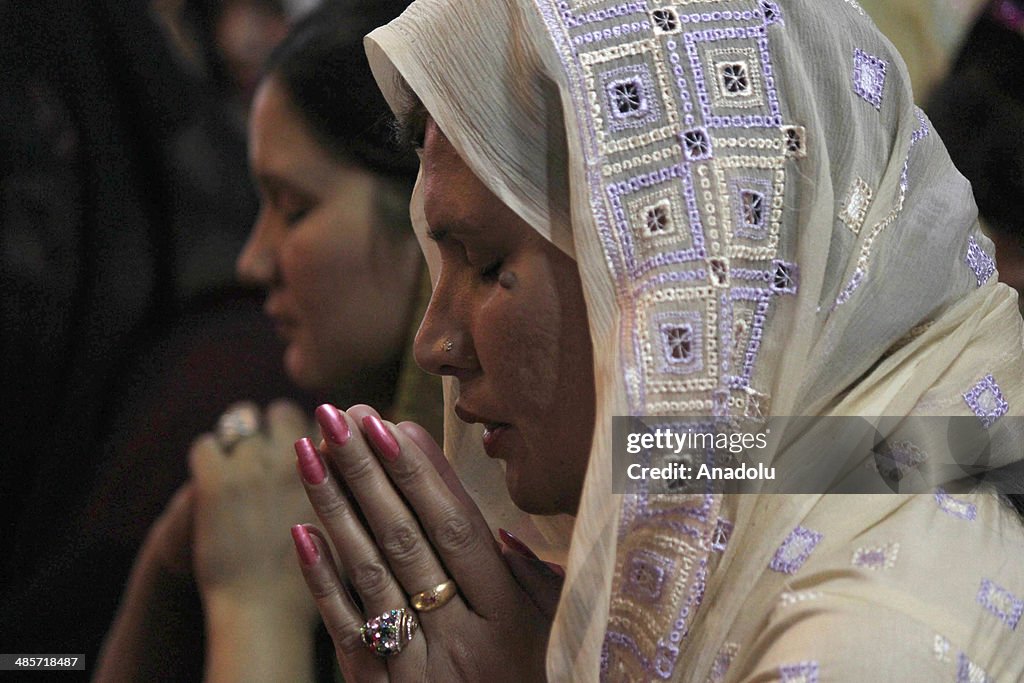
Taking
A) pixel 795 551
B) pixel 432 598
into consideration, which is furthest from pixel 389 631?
pixel 795 551

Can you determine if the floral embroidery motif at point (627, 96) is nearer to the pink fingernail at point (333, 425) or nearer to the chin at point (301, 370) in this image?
the pink fingernail at point (333, 425)

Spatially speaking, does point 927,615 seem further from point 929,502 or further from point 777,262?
point 777,262

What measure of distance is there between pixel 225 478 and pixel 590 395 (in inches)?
30.6

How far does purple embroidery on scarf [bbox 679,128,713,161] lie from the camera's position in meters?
0.89

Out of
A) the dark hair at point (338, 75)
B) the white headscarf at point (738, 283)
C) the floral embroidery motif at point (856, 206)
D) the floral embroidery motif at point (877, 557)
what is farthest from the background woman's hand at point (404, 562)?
the dark hair at point (338, 75)

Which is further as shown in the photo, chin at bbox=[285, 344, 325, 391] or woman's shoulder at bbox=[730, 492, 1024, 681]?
chin at bbox=[285, 344, 325, 391]

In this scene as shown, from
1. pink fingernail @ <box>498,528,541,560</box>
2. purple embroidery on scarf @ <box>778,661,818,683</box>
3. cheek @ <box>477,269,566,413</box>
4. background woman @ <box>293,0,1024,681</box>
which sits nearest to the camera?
purple embroidery on scarf @ <box>778,661,818,683</box>

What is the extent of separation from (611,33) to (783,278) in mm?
254

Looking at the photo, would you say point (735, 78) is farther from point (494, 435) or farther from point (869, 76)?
point (494, 435)

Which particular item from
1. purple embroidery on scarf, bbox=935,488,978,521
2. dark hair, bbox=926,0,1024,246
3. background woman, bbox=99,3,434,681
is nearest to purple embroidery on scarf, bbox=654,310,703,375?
purple embroidery on scarf, bbox=935,488,978,521

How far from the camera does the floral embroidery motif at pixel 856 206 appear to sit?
890 millimetres

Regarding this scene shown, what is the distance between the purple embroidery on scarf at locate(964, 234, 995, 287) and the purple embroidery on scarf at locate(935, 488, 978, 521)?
0.21 m

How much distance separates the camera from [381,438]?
1.00 m

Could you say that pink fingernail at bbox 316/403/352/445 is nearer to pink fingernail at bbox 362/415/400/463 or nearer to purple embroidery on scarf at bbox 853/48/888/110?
pink fingernail at bbox 362/415/400/463
